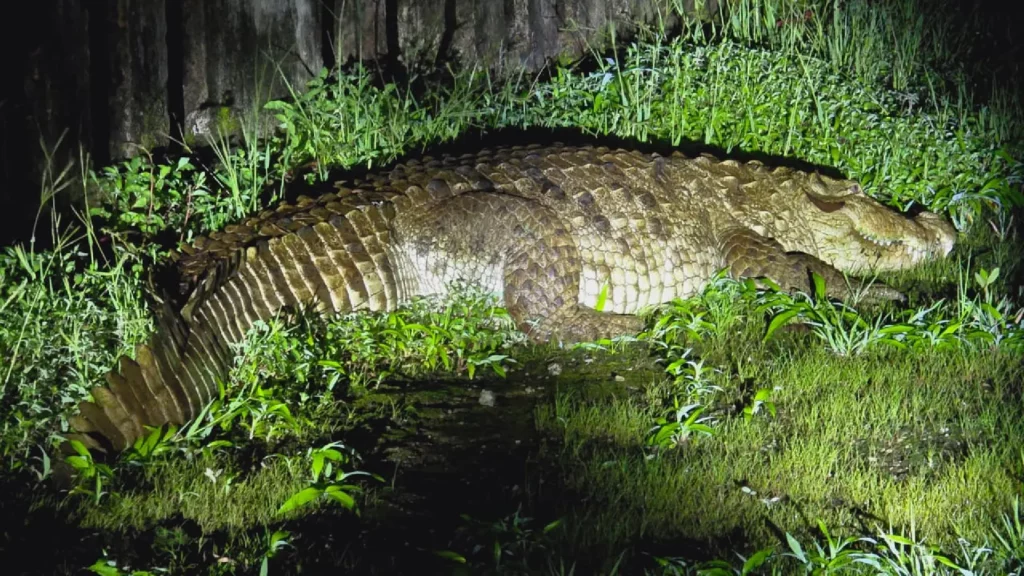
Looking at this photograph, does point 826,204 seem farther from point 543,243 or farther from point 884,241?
point 543,243

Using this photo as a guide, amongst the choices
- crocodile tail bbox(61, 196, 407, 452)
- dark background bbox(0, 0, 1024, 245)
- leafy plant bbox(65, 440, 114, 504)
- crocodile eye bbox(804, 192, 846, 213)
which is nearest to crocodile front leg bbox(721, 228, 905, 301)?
crocodile eye bbox(804, 192, 846, 213)

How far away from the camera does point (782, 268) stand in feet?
19.4

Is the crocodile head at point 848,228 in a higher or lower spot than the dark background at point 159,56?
lower

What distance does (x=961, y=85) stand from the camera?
755cm

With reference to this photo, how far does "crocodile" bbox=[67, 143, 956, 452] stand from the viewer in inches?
194

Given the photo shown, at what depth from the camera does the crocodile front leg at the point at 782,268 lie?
5.86 m

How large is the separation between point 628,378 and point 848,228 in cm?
214

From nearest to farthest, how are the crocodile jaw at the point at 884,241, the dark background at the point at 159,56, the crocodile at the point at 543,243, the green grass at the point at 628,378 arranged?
the green grass at the point at 628,378, the crocodile at the point at 543,243, the dark background at the point at 159,56, the crocodile jaw at the point at 884,241

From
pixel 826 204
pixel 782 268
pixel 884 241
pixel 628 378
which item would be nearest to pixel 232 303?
pixel 628 378

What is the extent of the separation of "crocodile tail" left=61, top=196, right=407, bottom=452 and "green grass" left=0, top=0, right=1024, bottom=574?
110 millimetres

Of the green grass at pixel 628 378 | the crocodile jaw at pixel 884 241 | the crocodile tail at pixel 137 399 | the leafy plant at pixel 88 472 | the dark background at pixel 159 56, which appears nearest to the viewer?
the green grass at pixel 628 378

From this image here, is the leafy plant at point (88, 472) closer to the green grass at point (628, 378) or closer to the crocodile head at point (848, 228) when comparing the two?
the green grass at point (628, 378)

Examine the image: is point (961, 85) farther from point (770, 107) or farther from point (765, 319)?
point (765, 319)

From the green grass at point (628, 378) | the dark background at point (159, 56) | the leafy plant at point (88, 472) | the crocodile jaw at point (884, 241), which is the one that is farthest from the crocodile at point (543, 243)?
the dark background at point (159, 56)
